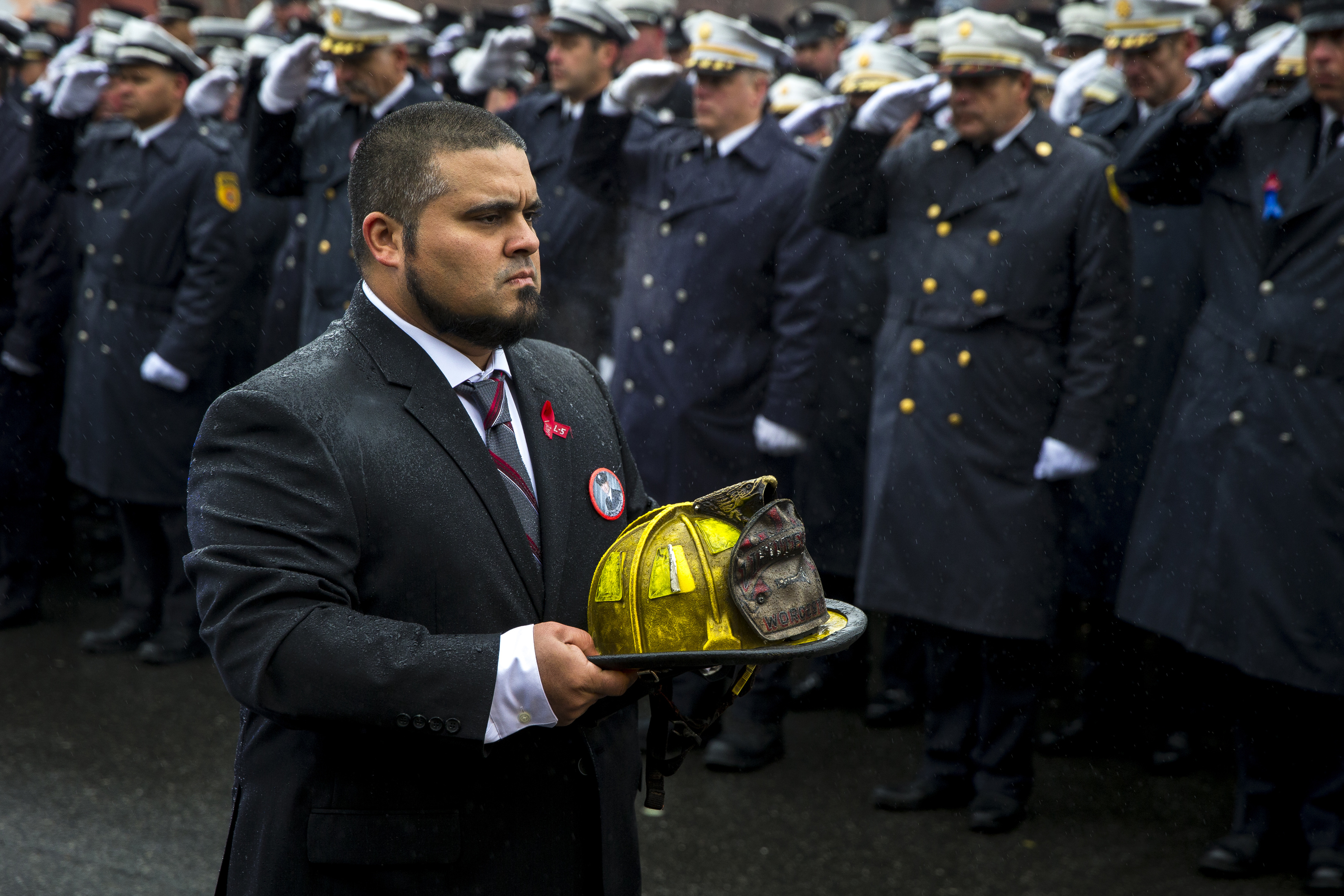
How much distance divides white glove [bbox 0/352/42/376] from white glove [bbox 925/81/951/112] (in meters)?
4.17

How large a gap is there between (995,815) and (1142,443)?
62.1 inches

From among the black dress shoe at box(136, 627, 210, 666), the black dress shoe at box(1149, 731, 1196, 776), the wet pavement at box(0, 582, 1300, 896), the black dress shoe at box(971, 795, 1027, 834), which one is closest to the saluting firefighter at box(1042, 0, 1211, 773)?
the black dress shoe at box(1149, 731, 1196, 776)

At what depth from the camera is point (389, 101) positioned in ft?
17.5

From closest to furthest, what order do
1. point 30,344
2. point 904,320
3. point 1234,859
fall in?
point 1234,859
point 904,320
point 30,344

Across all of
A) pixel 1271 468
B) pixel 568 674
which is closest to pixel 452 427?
pixel 568 674

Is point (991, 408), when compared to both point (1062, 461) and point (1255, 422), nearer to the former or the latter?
point (1062, 461)

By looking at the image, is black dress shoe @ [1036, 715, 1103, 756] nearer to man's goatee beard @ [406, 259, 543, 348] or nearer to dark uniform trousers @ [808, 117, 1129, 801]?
dark uniform trousers @ [808, 117, 1129, 801]

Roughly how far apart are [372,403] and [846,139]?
294cm

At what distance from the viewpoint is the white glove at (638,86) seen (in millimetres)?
5113

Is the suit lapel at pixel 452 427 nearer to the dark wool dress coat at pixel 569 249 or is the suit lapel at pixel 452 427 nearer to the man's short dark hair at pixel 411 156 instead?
the man's short dark hair at pixel 411 156

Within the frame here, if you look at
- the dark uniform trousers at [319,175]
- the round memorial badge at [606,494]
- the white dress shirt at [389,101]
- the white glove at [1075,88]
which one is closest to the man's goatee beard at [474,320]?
the round memorial badge at [606,494]

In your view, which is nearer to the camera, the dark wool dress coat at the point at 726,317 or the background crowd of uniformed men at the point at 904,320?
the background crowd of uniformed men at the point at 904,320

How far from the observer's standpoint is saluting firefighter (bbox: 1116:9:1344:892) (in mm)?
3764

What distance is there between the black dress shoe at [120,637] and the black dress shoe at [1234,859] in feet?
14.1
